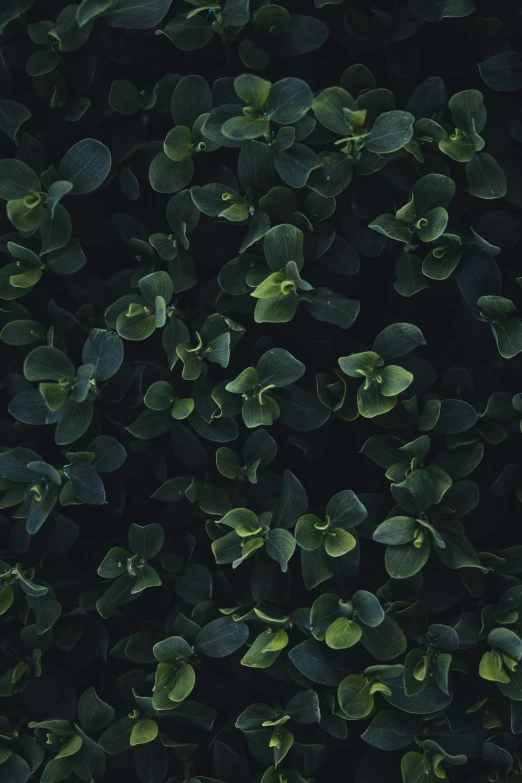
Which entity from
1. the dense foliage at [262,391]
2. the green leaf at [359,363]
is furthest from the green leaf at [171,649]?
the green leaf at [359,363]

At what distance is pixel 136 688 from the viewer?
148cm

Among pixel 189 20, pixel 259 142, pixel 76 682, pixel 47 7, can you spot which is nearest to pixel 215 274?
pixel 259 142

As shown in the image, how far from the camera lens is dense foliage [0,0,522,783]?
1347 mm

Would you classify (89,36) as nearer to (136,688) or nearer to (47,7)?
(47,7)

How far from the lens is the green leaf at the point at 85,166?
1.35 metres

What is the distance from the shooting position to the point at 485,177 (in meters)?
1.36

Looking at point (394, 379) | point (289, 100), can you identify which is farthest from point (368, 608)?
point (289, 100)

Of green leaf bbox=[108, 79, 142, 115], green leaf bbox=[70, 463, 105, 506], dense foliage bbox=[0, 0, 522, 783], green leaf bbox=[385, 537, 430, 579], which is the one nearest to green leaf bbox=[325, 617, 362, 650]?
dense foliage bbox=[0, 0, 522, 783]

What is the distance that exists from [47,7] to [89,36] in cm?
10

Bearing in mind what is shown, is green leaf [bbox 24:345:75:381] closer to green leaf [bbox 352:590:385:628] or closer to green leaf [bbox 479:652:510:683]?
green leaf [bbox 352:590:385:628]

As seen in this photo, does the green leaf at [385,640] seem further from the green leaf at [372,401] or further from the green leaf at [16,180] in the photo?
the green leaf at [16,180]

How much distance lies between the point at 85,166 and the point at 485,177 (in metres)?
0.71

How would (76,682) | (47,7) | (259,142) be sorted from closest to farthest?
1. (259,142)
2. (47,7)
3. (76,682)

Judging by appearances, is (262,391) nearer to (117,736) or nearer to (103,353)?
(103,353)
